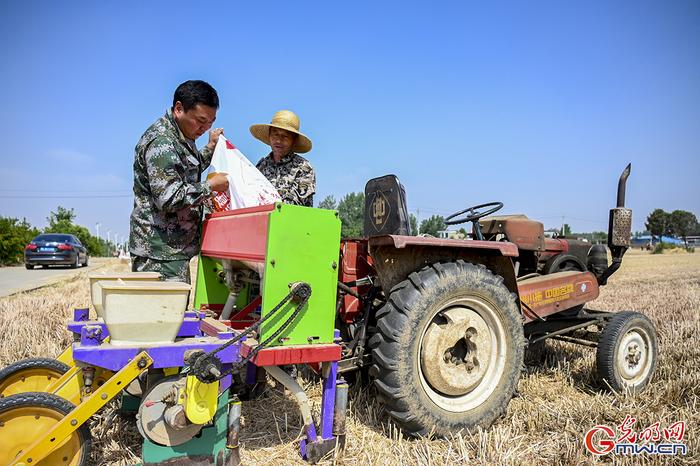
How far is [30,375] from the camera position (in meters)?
2.75

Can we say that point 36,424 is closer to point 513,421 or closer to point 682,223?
point 513,421

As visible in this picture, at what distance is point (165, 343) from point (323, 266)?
2.88 ft

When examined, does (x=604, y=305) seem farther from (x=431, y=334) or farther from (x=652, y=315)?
(x=431, y=334)

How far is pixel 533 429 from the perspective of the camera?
2.99 meters

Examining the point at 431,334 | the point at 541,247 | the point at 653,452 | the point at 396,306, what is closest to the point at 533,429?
the point at 653,452

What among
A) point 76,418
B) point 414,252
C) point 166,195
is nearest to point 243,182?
point 166,195

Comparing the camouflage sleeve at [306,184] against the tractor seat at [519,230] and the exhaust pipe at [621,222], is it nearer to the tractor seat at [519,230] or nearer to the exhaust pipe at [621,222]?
the tractor seat at [519,230]

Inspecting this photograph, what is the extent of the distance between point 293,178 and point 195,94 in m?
1.21

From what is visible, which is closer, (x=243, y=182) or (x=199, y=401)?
(x=199, y=401)

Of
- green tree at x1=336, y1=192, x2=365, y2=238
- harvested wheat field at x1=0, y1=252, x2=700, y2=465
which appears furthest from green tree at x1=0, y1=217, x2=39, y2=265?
green tree at x1=336, y1=192, x2=365, y2=238

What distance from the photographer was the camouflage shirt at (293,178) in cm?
399

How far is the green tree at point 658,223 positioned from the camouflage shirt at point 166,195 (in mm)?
98655

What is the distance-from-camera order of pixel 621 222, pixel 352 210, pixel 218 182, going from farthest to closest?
pixel 352 210, pixel 621 222, pixel 218 182

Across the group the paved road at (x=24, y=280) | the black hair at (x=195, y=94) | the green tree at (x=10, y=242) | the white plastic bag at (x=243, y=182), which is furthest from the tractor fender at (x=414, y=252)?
the green tree at (x=10, y=242)
